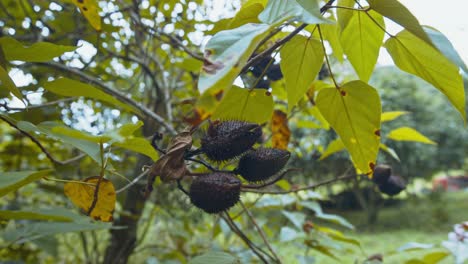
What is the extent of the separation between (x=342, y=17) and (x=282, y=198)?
1.24 metres

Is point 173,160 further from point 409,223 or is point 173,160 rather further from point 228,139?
point 409,223

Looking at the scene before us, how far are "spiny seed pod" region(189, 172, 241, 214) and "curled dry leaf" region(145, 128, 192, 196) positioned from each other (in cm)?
9

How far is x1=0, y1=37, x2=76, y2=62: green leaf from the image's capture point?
0.65 m

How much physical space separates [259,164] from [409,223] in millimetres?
10289

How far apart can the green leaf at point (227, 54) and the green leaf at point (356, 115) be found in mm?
326

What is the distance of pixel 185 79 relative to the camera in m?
2.12

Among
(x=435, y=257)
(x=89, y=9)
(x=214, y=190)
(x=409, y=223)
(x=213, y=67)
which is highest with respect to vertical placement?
(x=89, y=9)

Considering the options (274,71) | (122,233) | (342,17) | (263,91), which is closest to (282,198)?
(122,233)

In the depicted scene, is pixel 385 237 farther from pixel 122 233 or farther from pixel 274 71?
pixel 274 71

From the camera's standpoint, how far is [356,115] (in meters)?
0.74

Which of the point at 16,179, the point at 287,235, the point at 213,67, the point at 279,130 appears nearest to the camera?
the point at 213,67

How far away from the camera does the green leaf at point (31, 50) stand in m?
0.65

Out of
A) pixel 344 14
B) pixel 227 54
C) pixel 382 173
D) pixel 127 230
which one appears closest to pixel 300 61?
pixel 344 14

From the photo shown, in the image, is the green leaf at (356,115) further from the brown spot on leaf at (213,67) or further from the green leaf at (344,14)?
the brown spot on leaf at (213,67)
